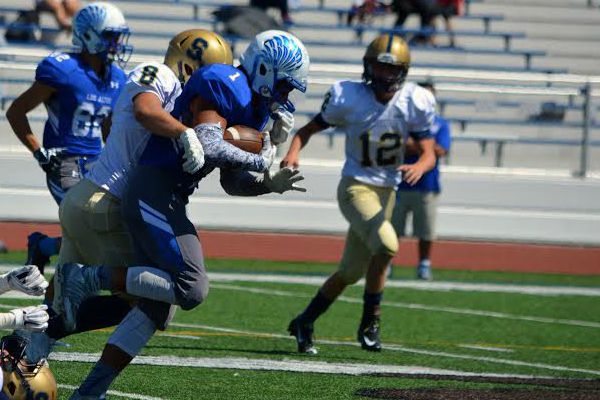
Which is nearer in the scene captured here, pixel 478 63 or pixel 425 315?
pixel 425 315

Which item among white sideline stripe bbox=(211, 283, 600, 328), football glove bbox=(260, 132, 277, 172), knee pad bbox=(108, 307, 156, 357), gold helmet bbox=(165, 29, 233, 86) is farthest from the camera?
white sideline stripe bbox=(211, 283, 600, 328)

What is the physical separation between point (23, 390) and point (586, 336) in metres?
4.77

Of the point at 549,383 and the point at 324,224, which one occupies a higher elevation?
the point at 549,383

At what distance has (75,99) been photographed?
7.14 metres

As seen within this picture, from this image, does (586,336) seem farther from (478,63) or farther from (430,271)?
(478,63)

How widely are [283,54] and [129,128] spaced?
2.12ft

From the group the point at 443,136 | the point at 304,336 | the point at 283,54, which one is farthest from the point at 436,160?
the point at 283,54

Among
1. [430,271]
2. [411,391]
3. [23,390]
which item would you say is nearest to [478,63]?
[430,271]

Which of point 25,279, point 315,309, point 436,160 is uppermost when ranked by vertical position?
point 25,279

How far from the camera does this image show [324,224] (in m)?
12.9

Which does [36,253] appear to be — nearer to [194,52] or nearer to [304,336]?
[304,336]

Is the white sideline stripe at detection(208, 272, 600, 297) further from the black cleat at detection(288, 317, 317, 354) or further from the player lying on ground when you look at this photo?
the player lying on ground

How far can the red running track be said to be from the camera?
12156 mm

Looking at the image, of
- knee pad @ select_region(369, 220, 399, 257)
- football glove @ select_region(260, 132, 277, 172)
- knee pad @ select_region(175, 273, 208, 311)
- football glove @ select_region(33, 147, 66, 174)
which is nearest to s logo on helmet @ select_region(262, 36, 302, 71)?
football glove @ select_region(260, 132, 277, 172)
